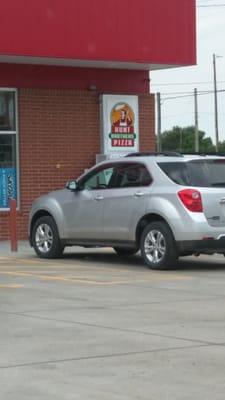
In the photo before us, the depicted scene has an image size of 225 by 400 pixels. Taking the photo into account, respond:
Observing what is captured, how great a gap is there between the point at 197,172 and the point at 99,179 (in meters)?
2.30

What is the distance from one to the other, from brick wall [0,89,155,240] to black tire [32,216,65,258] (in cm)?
395

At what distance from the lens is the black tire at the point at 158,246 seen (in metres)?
13.1

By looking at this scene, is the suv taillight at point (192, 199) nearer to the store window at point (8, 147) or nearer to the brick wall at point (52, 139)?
the brick wall at point (52, 139)

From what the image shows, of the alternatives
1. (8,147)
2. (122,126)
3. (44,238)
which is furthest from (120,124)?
(44,238)

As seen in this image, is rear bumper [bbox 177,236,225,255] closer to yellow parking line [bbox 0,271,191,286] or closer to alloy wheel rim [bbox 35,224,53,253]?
yellow parking line [bbox 0,271,191,286]

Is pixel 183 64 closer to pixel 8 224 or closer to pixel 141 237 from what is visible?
pixel 8 224

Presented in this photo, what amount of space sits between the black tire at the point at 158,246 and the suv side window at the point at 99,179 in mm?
1489

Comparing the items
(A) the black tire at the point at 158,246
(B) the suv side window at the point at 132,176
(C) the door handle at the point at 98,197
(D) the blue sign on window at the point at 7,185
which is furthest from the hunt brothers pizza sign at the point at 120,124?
(A) the black tire at the point at 158,246

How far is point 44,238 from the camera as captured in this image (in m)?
15.5

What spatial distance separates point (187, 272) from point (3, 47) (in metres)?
7.26

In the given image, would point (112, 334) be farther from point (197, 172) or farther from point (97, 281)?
point (197, 172)

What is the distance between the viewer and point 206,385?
6242 mm

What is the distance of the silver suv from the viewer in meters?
12.9

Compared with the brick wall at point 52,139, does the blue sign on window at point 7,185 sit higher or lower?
lower
